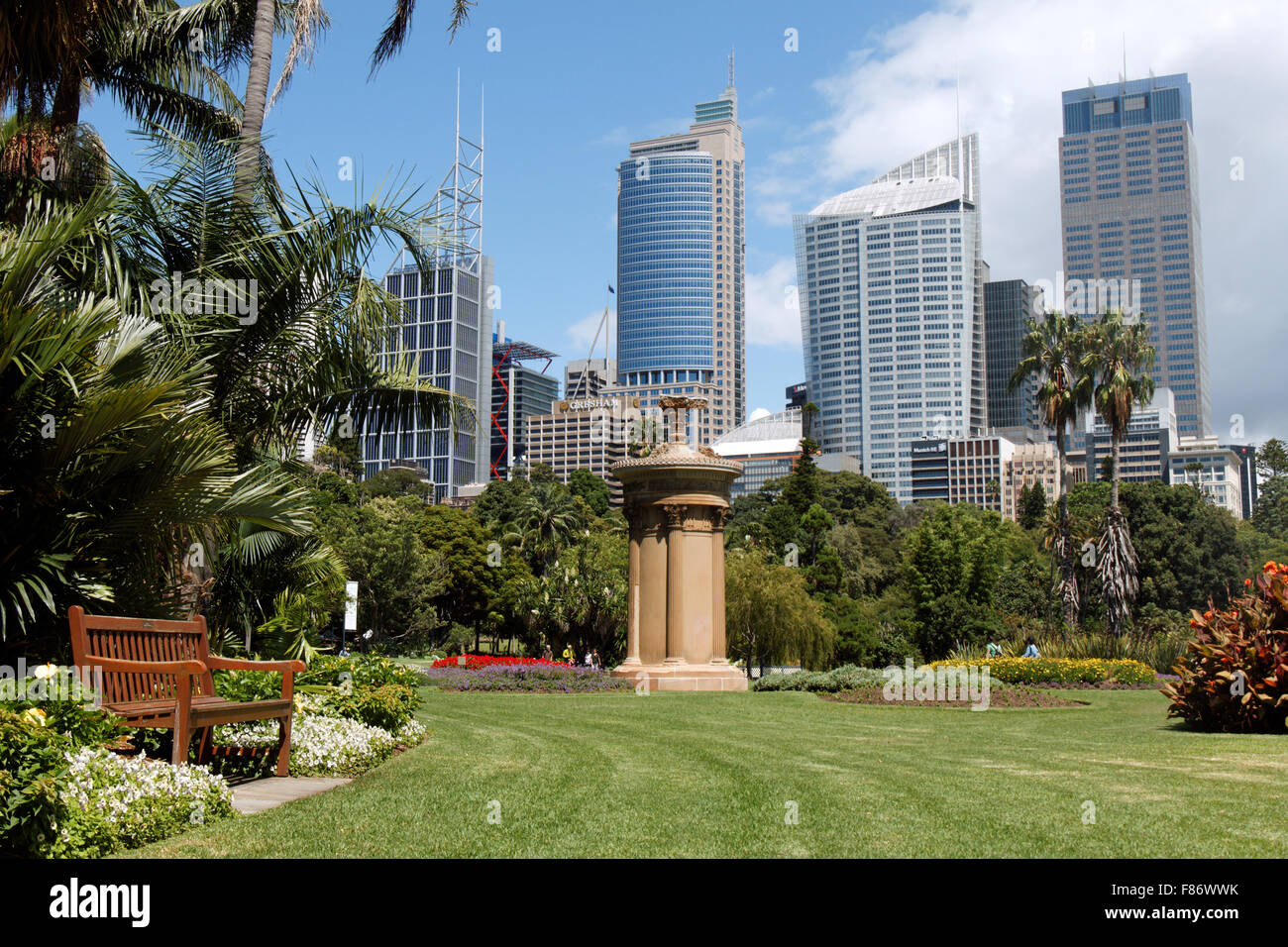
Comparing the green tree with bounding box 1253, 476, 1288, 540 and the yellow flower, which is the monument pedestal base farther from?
the green tree with bounding box 1253, 476, 1288, 540

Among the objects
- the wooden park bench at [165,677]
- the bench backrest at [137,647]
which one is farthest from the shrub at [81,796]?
the bench backrest at [137,647]

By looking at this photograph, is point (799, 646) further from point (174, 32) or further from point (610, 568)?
point (174, 32)

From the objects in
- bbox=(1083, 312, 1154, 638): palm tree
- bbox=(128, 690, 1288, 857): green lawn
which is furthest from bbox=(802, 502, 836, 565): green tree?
bbox=(128, 690, 1288, 857): green lawn

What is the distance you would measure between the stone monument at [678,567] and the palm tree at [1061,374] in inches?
723

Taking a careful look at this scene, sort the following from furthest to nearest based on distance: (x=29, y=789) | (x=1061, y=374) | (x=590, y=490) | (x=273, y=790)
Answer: (x=590, y=490)
(x=1061, y=374)
(x=273, y=790)
(x=29, y=789)

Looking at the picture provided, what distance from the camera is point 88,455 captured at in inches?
316

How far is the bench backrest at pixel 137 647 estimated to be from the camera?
698cm

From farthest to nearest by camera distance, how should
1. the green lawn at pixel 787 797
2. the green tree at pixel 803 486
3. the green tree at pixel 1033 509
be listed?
the green tree at pixel 1033 509, the green tree at pixel 803 486, the green lawn at pixel 787 797

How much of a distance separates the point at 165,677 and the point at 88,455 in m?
1.83

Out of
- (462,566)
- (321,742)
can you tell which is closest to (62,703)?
Answer: (321,742)

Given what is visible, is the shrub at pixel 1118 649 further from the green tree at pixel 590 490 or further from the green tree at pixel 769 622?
the green tree at pixel 590 490

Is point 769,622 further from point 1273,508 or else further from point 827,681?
point 1273,508
